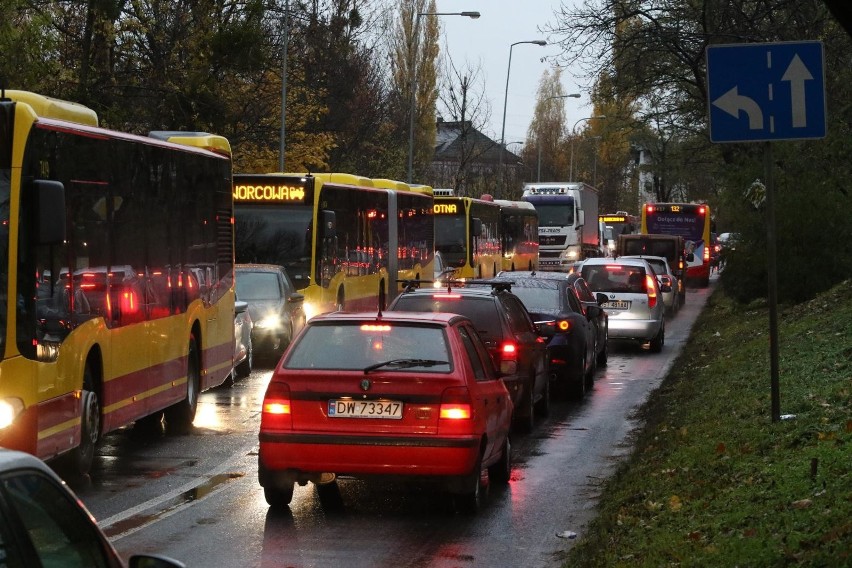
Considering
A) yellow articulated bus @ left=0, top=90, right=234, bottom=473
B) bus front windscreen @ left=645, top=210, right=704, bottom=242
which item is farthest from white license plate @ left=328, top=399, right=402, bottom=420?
bus front windscreen @ left=645, top=210, right=704, bottom=242

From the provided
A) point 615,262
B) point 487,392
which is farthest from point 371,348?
point 615,262

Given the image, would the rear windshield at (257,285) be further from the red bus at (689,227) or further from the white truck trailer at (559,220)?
the white truck trailer at (559,220)

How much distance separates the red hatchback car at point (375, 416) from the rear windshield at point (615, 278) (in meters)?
17.6

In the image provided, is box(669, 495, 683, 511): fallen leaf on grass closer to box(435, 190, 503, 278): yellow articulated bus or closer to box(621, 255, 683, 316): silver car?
box(621, 255, 683, 316): silver car

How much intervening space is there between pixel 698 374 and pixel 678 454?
29.1 feet

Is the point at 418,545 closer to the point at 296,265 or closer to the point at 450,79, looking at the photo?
the point at 296,265

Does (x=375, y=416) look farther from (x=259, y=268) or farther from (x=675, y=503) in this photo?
(x=259, y=268)

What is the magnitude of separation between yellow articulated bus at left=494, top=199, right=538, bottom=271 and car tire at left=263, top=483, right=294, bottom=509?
40.3 meters

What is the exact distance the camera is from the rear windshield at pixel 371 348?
35.2ft

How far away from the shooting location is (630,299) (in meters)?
27.7

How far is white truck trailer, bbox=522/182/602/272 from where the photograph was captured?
6619cm

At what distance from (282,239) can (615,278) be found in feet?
20.2

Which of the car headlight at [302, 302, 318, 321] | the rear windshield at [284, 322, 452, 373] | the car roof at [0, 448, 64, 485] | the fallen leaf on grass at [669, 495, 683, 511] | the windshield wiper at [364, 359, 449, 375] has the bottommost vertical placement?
the fallen leaf on grass at [669, 495, 683, 511]

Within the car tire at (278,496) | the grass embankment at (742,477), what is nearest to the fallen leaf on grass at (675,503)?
the grass embankment at (742,477)
